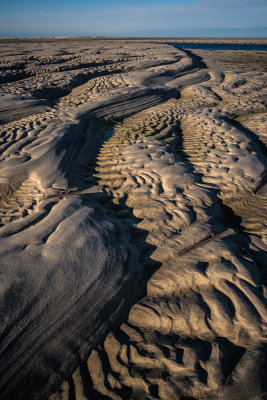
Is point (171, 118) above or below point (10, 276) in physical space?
above

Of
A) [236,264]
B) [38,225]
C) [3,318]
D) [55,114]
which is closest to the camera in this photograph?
[3,318]

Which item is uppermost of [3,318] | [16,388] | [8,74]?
[8,74]

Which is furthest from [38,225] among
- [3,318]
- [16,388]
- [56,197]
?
[16,388]

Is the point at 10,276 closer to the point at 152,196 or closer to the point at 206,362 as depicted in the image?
the point at 206,362

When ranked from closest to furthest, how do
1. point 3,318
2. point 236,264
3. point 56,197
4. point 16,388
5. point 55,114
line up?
1. point 16,388
2. point 3,318
3. point 236,264
4. point 56,197
5. point 55,114

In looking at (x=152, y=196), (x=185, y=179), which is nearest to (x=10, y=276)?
(x=152, y=196)

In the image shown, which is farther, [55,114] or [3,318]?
[55,114]
